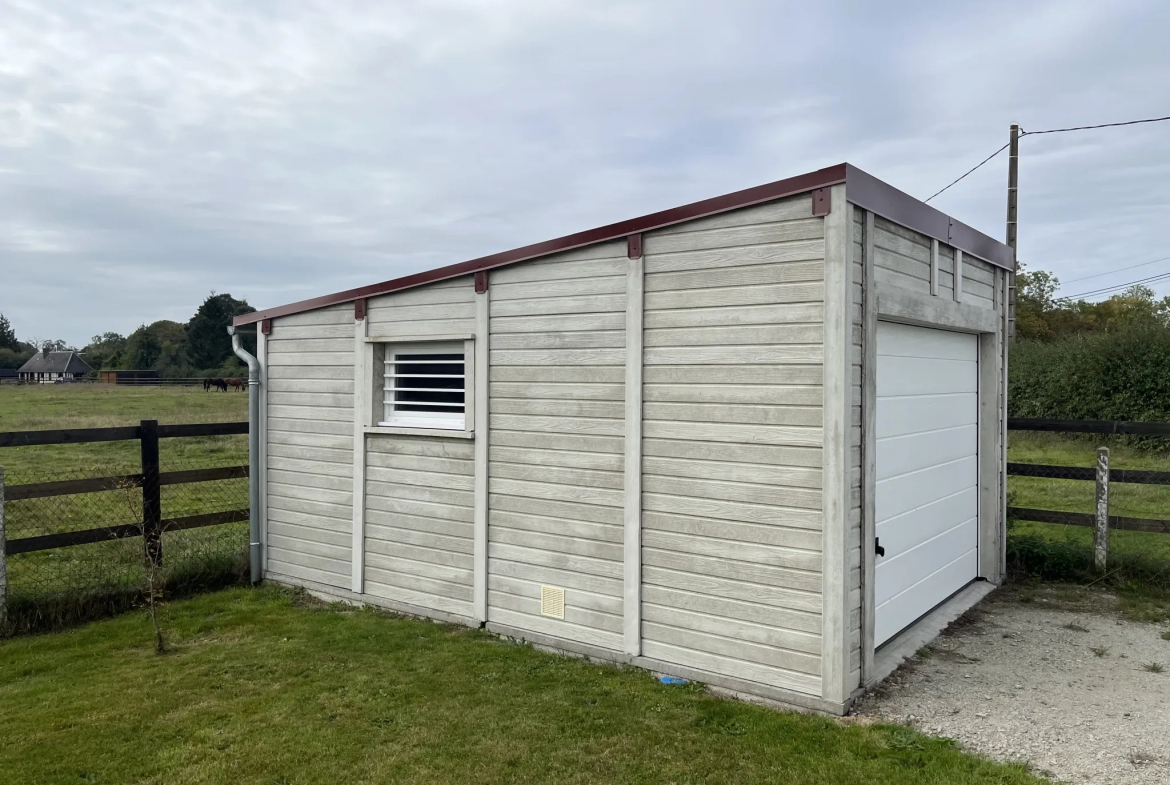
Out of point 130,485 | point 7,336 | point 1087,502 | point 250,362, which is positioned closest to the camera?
point 130,485

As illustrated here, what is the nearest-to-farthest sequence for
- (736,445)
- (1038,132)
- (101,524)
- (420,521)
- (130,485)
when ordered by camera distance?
(736,445)
(420,521)
(130,485)
(101,524)
(1038,132)

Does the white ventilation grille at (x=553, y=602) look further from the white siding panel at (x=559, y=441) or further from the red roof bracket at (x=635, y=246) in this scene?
the red roof bracket at (x=635, y=246)

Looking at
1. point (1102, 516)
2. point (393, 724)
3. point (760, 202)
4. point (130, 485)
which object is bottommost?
→ point (393, 724)

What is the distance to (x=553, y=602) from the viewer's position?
463 centimetres

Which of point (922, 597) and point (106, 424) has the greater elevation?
point (106, 424)

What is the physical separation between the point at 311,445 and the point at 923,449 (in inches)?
186

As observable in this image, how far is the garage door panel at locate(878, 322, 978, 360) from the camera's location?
441cm

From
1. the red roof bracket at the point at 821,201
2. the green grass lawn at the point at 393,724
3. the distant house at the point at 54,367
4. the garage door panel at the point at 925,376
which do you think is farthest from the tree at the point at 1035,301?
the distant house at the point at 54,367

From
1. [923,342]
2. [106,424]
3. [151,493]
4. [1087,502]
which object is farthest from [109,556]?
[106,424]

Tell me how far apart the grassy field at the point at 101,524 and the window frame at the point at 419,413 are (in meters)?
1.91

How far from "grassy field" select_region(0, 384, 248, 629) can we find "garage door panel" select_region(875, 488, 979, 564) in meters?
5.14

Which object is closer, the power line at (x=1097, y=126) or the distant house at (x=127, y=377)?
the power line at (x=1097, y=126)

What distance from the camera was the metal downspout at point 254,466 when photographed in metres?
6.33

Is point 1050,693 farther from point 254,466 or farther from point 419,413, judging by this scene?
point 254,466
